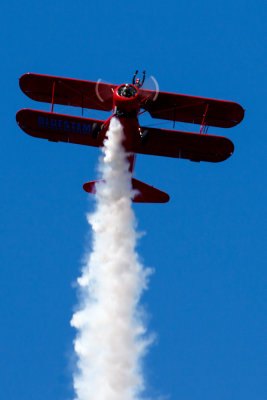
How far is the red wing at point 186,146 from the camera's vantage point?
111 feet

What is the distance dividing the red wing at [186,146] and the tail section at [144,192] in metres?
1.19

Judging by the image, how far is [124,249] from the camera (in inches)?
1405

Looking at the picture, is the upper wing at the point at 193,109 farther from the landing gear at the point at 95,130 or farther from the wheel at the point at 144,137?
the landing gear at the point at 95,130

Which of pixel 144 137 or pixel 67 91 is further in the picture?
pixel 67 91

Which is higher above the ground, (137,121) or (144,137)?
(137,121)

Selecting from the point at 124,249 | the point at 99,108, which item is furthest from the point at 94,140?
the point at 124,249

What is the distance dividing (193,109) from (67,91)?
4.42 m

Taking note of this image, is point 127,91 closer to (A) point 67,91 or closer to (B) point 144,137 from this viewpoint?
(B) point 144,137

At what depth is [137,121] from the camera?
32750 millimetres

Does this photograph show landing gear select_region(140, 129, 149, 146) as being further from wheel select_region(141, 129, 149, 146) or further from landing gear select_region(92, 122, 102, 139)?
landing gear select_region(92, 122, 102, 139)

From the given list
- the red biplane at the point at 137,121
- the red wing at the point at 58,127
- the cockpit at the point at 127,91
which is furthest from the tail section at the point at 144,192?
the cockpit at the point at 127,91

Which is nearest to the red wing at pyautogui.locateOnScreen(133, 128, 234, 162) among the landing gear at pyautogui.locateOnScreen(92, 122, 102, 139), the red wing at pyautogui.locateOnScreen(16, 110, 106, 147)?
the landing gear at pyautogui.locateOnScreen(92, 122, 102, 139)

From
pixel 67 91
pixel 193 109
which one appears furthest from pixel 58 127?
pixel 193 109

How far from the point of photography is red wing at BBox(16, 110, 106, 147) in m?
33.4
